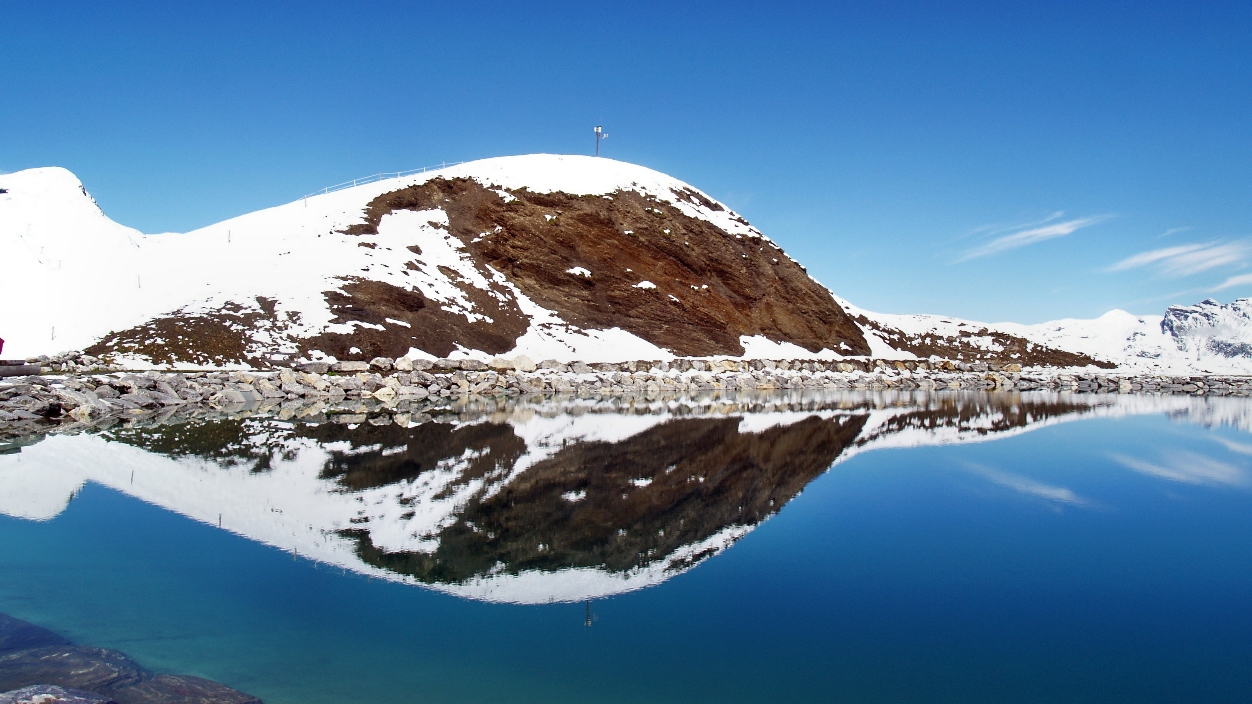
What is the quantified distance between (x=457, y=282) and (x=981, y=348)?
125ft

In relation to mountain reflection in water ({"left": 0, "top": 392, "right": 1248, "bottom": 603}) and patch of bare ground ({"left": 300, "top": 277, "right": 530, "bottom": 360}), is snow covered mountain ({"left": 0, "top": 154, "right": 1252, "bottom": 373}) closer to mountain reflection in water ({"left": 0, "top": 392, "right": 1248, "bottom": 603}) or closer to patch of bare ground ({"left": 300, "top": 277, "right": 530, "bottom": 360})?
patch of bare ground ({"left": 300, "top": 277, "right": 530, "bottom": 360})

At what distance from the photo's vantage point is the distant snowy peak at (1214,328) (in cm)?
8362

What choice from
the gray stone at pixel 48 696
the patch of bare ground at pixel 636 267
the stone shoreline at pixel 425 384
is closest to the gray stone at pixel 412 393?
the stone shoreline at pixel 425 384

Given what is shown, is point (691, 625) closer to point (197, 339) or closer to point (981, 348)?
point (197, 339)

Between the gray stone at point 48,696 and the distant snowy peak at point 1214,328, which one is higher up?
the distant snowy peak at point 1214,328

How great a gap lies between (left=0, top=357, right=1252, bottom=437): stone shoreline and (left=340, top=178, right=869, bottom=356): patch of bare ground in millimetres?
4347

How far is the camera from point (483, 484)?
9406 millimetres

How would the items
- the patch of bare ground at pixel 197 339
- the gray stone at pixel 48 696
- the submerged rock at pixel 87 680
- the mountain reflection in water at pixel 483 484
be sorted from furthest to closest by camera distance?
the patch of bare ground at pixel 197 339 → the mountain reflection in water at pixel 483 484 → the submerged rock at pixel 87 680 → the gray stone at pixel 48 696

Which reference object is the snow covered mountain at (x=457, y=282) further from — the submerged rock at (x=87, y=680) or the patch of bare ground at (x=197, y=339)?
the submerged rock at (x=87, y=680)

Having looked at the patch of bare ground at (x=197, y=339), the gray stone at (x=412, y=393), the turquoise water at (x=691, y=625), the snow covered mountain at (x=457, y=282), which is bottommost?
the turquoise water at (x=691, y=625)

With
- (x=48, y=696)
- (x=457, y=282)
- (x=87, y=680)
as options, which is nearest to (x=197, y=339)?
(x=457, y=282)

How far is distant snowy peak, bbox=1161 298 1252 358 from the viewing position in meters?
83.6

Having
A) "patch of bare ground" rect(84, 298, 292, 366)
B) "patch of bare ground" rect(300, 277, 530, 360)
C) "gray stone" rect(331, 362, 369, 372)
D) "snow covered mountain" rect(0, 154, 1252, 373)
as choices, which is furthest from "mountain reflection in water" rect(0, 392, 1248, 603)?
"snow covered mountain" rect(0, 154, 1252, 373)

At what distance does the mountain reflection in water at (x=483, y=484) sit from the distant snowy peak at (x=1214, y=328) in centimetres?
8592
